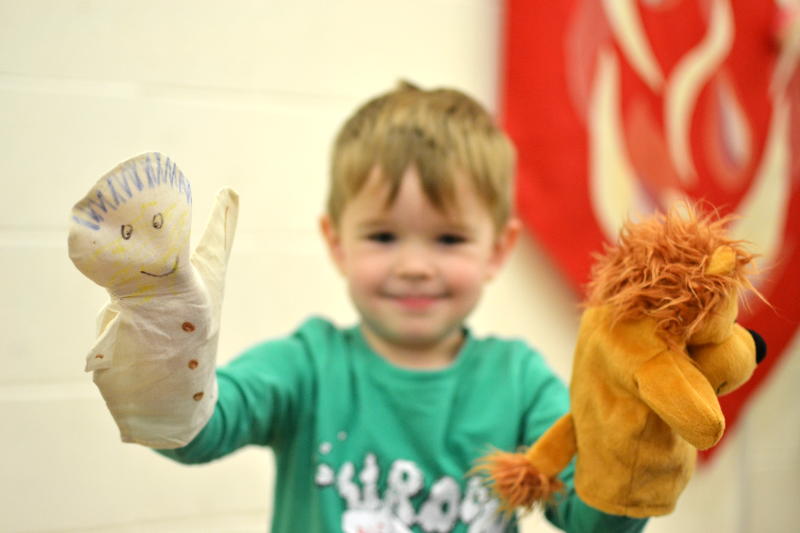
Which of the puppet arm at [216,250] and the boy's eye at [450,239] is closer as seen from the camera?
the puppet arm at [216,250]

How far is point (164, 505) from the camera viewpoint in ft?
3.13

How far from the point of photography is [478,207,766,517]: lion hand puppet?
0.45m

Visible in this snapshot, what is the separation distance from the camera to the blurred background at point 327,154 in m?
0.63

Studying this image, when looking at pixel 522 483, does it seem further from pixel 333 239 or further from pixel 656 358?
pixel 333 239

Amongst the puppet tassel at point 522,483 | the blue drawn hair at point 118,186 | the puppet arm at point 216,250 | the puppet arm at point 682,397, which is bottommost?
the puppet tassel at point 522,483

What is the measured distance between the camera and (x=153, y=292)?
1.46ft

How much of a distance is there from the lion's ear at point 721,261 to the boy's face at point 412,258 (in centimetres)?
32

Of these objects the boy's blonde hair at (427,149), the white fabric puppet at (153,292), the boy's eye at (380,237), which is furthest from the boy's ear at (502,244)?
the white fabric puppet at (153,292)

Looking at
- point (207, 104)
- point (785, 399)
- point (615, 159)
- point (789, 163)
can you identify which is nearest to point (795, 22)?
point (789, 163)

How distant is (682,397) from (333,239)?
18.1 inches

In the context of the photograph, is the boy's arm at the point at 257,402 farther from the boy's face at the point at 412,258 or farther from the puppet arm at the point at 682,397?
the puppet arm at the point at 682,397

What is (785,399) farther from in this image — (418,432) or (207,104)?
(207,104)

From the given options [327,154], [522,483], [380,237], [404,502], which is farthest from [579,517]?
[327,154]

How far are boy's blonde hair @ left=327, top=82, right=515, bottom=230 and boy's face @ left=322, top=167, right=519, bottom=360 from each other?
11 millimetres
